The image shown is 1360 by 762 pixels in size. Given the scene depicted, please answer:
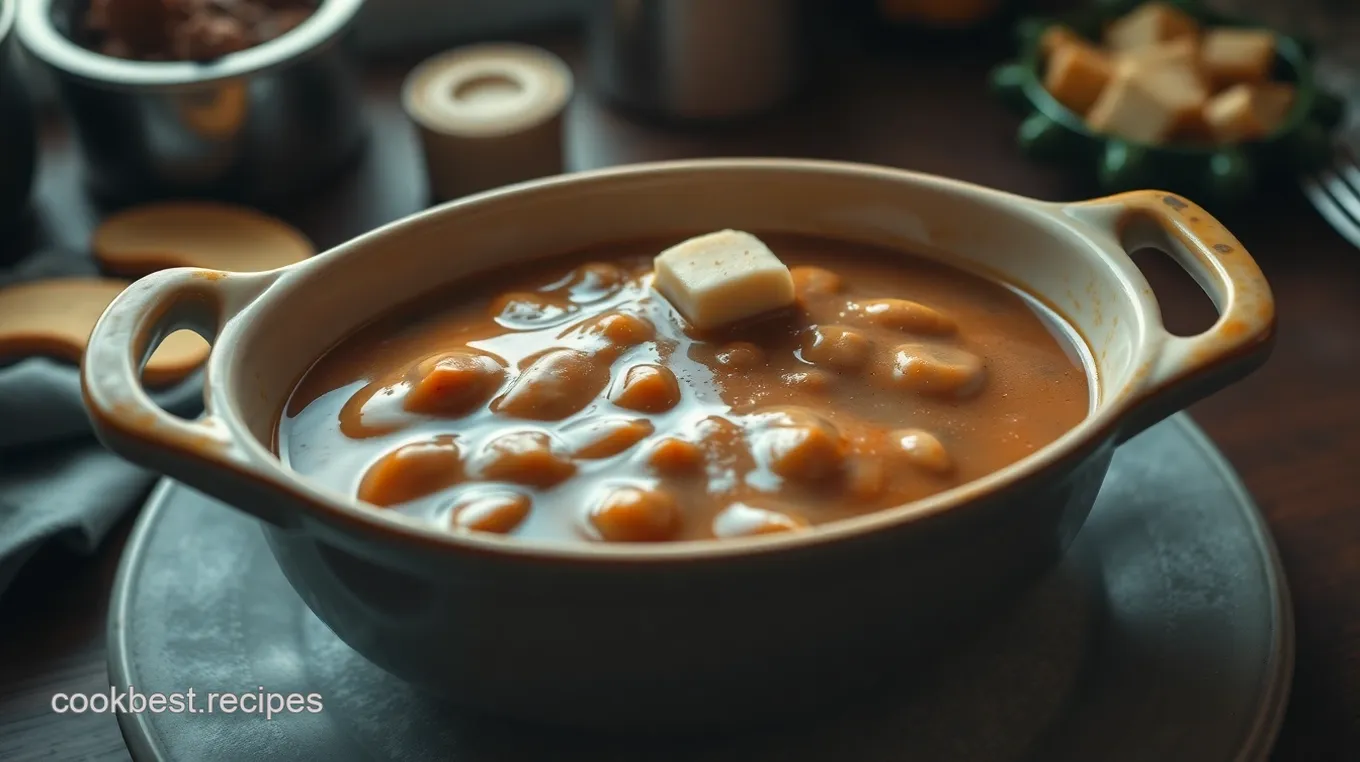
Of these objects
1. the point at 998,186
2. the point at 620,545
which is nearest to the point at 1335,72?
the point at 998,186

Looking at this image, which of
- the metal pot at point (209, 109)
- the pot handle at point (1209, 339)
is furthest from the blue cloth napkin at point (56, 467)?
the pot handle at point (1209, 339)

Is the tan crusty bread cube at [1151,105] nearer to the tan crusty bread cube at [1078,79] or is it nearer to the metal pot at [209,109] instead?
the tan crusty bread cube at [1078,79]

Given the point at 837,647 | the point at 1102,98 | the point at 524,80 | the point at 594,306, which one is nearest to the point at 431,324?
the point at 594,306

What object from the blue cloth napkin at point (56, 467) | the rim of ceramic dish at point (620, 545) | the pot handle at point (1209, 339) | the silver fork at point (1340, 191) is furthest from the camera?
the silver fork at point (1340, 191)

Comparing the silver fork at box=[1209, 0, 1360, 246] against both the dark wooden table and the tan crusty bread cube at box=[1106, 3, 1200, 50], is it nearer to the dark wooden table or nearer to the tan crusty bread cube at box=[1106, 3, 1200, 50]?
the dark wooden table

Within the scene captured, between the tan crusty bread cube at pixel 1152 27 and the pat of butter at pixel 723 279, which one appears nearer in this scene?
the pat of butter at pixel 723 279

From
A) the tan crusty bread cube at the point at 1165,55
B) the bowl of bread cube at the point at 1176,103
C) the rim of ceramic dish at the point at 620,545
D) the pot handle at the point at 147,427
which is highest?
the pot handle at the point at 147,427

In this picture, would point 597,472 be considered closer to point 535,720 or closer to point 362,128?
point 535,720

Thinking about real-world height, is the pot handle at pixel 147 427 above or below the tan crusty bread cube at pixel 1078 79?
above
